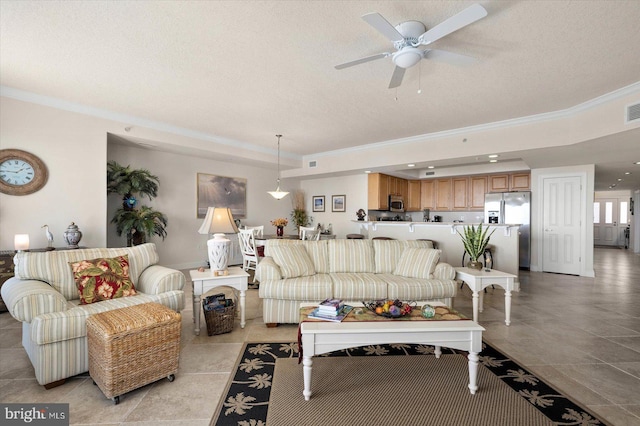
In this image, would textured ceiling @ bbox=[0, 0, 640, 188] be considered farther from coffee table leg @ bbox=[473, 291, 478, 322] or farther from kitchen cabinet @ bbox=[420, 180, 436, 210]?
kitchen cabinet @ bbox=[420, 180, 436, 210]

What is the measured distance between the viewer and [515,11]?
222 centimetres

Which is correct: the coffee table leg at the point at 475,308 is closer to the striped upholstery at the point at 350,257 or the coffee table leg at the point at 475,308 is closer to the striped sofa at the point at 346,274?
the striped sofa at the point at 346,274

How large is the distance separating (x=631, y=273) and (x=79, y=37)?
9.58m

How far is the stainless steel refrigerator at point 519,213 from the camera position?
6.48 metres

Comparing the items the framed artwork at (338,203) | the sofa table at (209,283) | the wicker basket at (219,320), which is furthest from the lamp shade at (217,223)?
the framed artwork at (338,203)

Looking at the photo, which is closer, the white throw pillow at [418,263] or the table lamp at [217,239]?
the table lamp at [217,239]

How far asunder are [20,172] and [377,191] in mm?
6142

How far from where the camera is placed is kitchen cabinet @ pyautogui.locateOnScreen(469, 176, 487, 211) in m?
7.43

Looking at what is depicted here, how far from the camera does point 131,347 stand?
75.7 inches

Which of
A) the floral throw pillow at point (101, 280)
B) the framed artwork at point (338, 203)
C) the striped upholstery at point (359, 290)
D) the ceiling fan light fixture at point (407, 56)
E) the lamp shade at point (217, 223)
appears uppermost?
the ceiling fan light fixture at point (407, 56)

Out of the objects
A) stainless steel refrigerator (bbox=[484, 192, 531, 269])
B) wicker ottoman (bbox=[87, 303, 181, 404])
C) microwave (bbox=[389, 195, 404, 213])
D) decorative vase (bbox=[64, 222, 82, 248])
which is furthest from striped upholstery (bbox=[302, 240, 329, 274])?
stainless steel refrigerator (bbox=[484, 192, 531, 269])

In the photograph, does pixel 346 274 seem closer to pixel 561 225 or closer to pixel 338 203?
pixel 338 203

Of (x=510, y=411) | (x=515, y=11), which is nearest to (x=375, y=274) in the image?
(x=510, y=411)

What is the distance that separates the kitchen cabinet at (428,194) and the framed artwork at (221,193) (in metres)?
4.86
